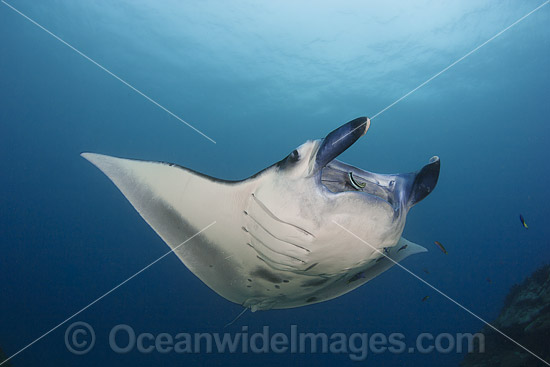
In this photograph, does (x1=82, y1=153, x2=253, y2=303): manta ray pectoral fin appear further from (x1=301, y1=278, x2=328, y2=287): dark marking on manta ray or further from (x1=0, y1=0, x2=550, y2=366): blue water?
(x1=0, y1=0, x2=550, y2=366): blue water

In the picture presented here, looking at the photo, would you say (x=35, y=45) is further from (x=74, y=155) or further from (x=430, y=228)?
(x=430, y=228)

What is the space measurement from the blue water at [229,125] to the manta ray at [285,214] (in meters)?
12.8

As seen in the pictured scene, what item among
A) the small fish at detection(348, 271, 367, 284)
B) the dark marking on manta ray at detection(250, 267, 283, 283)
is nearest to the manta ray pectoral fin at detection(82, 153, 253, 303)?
the dark marking on manta ray at detection(250, 267, 283, 283)

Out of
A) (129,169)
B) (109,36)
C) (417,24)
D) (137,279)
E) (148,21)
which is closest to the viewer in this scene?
(129,169)

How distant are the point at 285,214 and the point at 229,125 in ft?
82.1

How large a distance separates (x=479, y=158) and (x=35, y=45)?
3937 centimetres

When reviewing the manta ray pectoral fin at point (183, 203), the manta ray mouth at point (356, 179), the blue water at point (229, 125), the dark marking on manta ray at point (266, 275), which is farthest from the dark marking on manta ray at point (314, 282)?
the blue water at point (229, 125)

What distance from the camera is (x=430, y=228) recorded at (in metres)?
34.3

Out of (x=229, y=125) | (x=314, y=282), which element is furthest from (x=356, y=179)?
(x=229, y=125)

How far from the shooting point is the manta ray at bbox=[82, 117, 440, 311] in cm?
156

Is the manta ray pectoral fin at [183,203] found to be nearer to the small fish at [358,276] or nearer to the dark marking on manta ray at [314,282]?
the dark marking on manta ray at [314,282]

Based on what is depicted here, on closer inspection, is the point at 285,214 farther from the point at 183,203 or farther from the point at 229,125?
the point at 229,125

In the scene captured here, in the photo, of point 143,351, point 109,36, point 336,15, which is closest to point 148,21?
point 109,36

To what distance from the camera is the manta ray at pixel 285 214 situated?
1.56 metres
